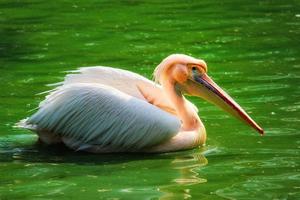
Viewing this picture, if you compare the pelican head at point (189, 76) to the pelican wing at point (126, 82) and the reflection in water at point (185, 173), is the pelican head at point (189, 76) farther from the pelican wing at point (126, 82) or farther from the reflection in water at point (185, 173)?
the reflection in water at point (185, 173)

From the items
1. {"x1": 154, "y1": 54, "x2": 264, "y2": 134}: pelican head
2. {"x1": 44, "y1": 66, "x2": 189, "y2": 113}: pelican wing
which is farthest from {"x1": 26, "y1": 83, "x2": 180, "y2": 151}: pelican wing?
{"x1": 154, "y1": 54, "x2": 264, "y2": 134}: pelican head

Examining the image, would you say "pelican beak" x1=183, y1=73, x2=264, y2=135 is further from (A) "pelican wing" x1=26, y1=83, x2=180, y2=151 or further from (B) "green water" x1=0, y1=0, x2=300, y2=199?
(A) "pelican wing" x1=26, y1=83, x2=180, y2=151

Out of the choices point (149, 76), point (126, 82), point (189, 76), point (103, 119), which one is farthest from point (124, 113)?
point (149, 76)

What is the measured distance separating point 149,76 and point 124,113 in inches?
98.0

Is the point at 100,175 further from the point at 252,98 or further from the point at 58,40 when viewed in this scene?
the point at 58,40

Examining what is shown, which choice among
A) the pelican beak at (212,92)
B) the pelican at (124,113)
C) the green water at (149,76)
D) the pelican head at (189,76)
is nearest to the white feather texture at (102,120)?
the pelican at (124,113)

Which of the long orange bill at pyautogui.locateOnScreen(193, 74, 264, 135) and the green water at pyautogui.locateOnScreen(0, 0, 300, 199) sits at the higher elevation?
the long orange bill at pyautogui.locateOnScreen(193, 74, 264, 135)

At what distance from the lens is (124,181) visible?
19.7ft

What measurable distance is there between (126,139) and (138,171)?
0.50 meters

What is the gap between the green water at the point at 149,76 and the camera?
19.5 feet

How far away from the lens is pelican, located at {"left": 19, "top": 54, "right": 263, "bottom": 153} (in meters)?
6.73

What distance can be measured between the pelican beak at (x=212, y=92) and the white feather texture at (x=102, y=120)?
0.42m

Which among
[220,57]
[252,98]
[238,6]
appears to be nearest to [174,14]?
[238,6]

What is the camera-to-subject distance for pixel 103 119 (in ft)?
22.2
